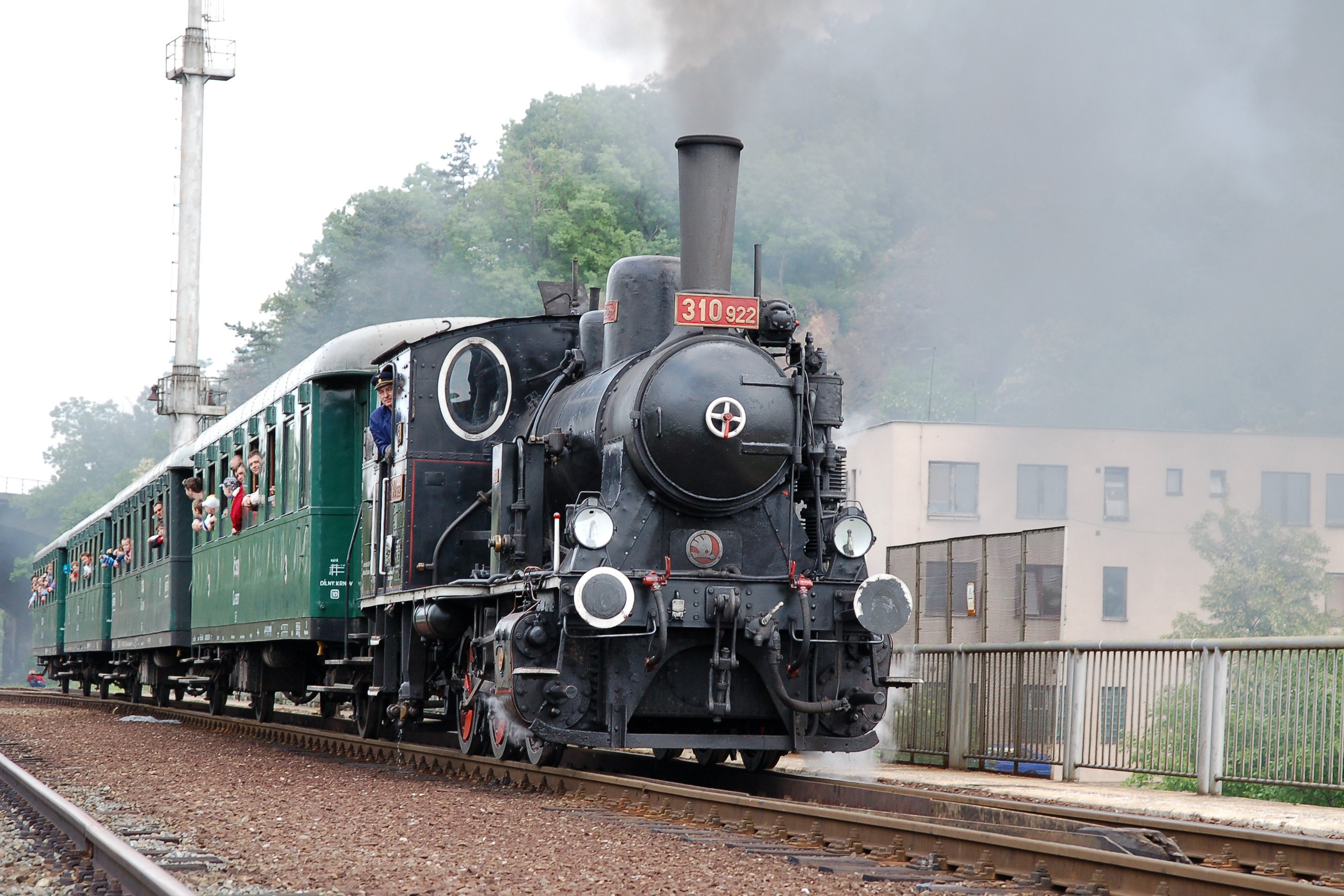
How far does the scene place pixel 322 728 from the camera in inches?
670

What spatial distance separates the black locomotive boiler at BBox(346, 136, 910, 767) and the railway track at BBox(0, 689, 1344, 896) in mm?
546

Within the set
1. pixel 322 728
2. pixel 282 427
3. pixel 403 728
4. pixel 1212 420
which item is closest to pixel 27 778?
pixel 403 728

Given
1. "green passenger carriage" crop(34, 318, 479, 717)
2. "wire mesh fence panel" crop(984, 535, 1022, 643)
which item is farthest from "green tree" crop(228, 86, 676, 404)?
"wire mesh fence panel" crop(984, 535, 1022, 643)

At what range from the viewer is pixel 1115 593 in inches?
1313

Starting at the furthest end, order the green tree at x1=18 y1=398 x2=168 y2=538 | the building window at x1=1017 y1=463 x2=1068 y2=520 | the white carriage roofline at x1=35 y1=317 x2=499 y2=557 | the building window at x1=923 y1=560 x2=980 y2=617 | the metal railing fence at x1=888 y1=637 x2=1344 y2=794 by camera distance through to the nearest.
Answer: the green tree at x1=18 y1=398 x2=168 y2=538, the building window at x1=1017 y1=463 x2=1068 y2=520, the building window at x1=923 y1=560 x2=980 y2=617, the white carriage roofline at x1=35 y1=317 x2=499 y2=557, the metal railing fence at x1=888 y1=637 x2=1344 y2=794

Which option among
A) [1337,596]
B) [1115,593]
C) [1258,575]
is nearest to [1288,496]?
[1337,596]

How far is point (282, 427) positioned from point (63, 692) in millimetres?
23332

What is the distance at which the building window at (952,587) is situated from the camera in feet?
42.6

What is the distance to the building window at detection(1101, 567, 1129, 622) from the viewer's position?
3319 cm

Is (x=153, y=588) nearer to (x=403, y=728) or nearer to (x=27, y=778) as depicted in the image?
(x=403, y=728)

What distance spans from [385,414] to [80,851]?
5.37m

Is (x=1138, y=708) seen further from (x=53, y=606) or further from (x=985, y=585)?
(x=53, y=606)

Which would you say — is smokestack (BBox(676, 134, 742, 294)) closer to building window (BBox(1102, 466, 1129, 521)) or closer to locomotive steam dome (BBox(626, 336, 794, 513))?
locomotive steam dome (BBox(626, 336, 794, 513))

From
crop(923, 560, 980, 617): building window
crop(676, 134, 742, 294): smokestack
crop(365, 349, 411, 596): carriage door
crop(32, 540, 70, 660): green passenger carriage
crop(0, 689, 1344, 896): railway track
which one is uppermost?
crop(676, 134, 742, 294): smokestack
